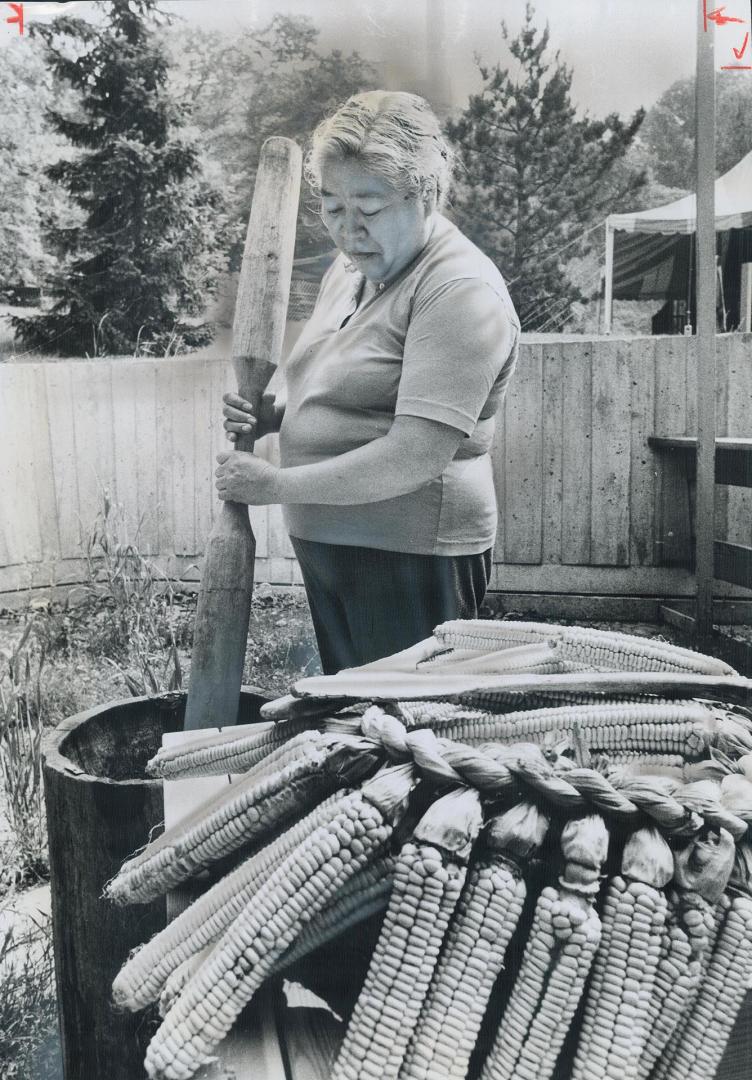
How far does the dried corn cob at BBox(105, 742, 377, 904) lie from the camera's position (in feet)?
2.02

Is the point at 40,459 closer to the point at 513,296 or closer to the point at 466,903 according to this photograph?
the point at 513,296

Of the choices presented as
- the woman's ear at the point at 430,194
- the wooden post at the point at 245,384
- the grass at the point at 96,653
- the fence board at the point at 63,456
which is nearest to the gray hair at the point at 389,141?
the woman's ear at the point at 430,194

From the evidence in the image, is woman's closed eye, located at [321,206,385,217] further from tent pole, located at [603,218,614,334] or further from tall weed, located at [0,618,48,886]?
tall weed, located at [0,618,48,886]

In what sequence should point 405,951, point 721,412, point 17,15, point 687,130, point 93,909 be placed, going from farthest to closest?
point 721,412 → point 687,130 → point 17,15 → point 93,909 → point 405,951

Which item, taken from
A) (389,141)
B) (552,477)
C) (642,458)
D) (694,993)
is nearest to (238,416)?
(389,141)

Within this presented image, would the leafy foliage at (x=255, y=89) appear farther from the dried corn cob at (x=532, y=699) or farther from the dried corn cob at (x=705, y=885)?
the dried corn cob at (x=705, y=885)

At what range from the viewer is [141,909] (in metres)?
Result: 0.95

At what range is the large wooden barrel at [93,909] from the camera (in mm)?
916

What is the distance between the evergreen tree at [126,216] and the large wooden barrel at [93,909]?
587mm

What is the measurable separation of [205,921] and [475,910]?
7.6 inches

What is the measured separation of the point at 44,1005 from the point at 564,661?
0.90 m

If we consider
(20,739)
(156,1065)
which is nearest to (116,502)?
(20,739)

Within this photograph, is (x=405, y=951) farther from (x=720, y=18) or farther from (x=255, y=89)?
(x=720, y=18)

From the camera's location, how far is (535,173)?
124cm
